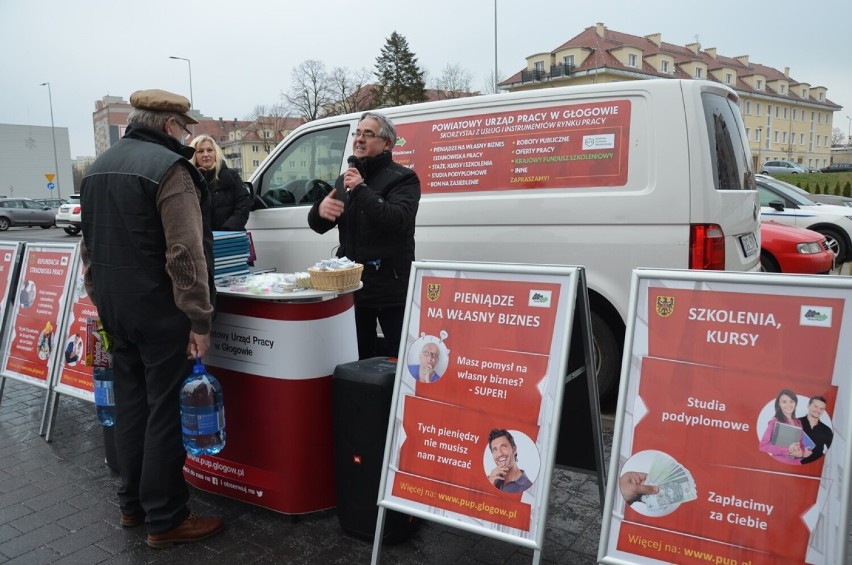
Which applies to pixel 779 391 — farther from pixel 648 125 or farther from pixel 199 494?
pixel 199 494

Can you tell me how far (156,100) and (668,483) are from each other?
2.70m

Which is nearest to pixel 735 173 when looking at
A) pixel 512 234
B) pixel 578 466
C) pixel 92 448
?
pixel 512 234

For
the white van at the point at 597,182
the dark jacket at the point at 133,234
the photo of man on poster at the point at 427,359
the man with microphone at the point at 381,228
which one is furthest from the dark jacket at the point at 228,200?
the photo of man on poster at the point at 427,359

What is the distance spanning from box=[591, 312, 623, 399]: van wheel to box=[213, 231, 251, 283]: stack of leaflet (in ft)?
7.82

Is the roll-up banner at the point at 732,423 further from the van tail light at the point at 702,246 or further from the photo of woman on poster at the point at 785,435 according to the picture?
the van tail light at the point at 702,246

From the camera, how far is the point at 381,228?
3.72m

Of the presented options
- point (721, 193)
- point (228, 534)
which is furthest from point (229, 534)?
point (721, 193)

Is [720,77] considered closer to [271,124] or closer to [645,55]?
[645,55]

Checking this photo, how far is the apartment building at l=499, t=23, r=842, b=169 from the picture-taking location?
6712cm

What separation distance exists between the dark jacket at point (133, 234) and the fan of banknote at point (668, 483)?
2.12m

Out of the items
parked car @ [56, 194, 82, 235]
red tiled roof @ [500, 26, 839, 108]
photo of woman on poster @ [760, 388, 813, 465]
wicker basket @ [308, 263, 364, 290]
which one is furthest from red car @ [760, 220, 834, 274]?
red tiled roof @ [500, 26, 839, 108]

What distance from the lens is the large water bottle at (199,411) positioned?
3.12m

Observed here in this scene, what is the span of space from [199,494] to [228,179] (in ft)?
8.87

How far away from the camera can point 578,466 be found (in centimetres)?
307
